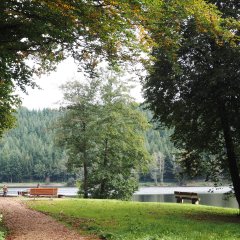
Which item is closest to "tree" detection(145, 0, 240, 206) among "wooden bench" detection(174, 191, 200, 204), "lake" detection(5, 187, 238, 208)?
"lake" detection(5, 187, 238, 208)

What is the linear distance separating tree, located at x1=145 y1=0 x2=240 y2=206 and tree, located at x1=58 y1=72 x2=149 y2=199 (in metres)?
19.1

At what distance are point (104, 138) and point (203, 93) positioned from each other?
24.3m

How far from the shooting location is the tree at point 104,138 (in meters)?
41.0

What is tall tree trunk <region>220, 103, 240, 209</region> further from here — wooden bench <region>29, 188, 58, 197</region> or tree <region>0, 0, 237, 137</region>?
wooden bench <region>29, 188, 58, 197</region>

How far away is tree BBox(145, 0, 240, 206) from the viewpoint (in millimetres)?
17438

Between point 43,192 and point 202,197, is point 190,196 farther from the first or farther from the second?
point 202,197

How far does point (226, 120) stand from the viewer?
1922 cm

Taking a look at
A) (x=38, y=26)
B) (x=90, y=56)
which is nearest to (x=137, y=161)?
(x=90, y=56)

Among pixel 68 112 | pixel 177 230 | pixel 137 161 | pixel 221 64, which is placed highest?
pixel 68 112

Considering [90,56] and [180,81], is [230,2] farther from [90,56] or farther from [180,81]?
[90,56]

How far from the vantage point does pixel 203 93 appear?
1786cm

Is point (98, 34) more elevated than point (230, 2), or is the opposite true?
point (230, 2)

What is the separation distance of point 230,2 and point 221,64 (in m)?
3.32

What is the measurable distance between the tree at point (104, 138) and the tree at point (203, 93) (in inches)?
751
